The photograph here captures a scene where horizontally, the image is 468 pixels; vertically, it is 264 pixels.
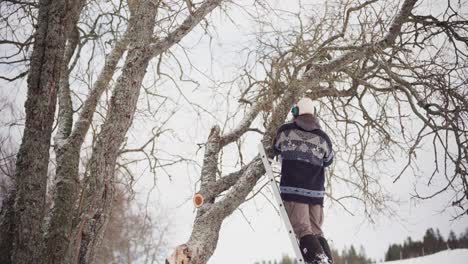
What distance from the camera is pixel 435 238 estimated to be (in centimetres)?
4556

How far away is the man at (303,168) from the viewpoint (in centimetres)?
384

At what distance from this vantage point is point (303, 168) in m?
3.96

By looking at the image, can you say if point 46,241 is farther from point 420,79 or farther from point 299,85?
point 420,79

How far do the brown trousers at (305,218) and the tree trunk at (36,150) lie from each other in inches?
93.0

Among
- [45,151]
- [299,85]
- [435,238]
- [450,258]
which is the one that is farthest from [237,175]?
[435,238]

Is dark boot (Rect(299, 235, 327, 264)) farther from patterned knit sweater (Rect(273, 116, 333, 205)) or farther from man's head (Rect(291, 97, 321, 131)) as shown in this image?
man's head (Rect(291, 97, 321, 131))

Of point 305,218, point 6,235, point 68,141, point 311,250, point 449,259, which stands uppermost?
point 68,141

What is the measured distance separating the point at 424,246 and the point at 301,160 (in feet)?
160

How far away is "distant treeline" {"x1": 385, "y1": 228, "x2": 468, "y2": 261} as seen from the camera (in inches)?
1590

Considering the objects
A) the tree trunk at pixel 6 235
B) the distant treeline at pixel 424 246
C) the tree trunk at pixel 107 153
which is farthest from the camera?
the distant treeline at pixel 424 246

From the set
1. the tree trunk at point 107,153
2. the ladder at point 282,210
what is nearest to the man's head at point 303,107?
the ladder at point 282,210

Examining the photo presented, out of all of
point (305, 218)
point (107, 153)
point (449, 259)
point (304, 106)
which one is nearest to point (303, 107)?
point (304, 106)

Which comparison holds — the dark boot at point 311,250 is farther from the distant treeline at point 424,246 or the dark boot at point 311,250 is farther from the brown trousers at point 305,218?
the distant treeline at point 424,246

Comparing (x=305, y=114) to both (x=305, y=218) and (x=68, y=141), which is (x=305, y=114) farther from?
(x=68, y=141)
